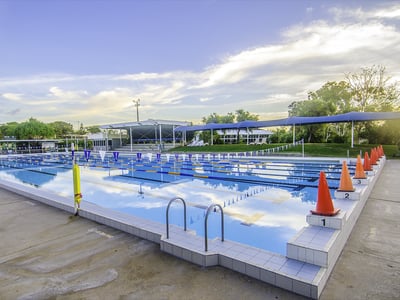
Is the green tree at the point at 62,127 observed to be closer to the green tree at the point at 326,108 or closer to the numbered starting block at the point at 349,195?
the green tree at the point at 326,108

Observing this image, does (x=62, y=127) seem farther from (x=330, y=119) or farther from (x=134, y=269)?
(x=134, y=269)

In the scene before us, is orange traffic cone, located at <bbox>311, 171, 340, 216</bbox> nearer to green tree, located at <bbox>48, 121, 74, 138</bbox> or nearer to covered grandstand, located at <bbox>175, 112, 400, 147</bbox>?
covered grandstand, located at <bbox>175, 112, 400, 147</bbox>

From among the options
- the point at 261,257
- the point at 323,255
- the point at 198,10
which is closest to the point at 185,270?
the point at 261,257

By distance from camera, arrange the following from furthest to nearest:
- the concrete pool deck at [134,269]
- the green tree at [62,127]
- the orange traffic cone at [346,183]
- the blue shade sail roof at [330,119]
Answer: the green tree at [62,127]
the blue shade sail roof at [330,119]
the orange traffic cone at [346,183]
the concrete pool deck at [134,269]

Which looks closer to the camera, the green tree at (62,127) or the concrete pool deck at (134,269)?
the concrete pool deck at (134,269)

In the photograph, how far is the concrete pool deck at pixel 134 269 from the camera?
208 centimetres

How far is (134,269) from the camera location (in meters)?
2.50

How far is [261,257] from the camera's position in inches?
96.5

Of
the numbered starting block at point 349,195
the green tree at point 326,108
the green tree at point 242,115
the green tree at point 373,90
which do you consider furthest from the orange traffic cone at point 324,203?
the green tree at point 242,115

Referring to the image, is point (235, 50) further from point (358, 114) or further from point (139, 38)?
point (358, 114)

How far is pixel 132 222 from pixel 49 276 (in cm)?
134

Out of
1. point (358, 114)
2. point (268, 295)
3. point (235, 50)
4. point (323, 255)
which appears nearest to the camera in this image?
point (268, 295)

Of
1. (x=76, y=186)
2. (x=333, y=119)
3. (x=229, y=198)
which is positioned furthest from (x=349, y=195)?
(x=333, y=119)

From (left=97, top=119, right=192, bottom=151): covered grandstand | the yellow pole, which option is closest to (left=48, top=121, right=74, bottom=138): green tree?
(left=97, top=119, right=192, bottom=151): covered grandstand
